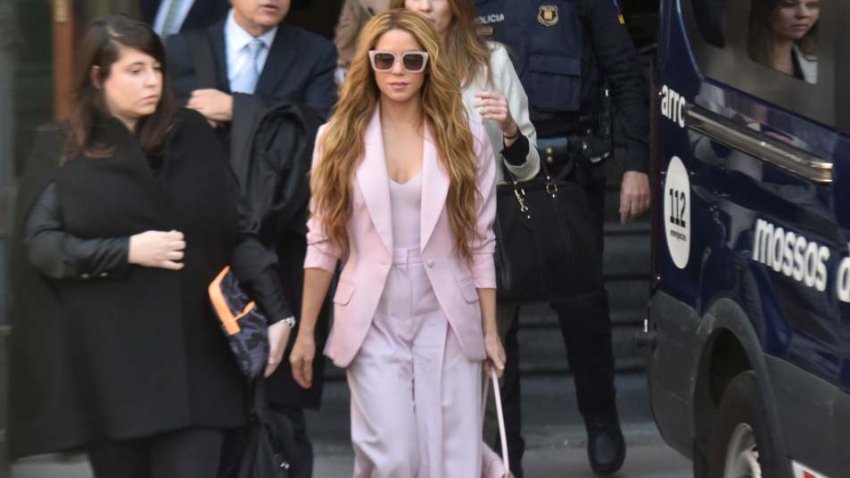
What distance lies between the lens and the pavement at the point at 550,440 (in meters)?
7.71

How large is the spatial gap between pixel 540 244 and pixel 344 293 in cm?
92

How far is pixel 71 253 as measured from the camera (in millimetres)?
5160

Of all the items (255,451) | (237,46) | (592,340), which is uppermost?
(237,46)

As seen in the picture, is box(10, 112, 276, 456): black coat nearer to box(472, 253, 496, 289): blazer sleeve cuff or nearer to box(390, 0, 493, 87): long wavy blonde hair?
box(472, 253, 496, 289): blazer sleeve cuff

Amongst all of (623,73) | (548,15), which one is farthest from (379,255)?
(623,73)

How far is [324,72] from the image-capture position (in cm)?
632

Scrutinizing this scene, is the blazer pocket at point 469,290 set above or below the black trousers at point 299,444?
above

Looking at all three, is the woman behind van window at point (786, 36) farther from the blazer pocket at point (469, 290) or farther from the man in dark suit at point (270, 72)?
the man in dark suit at point (270, 72)

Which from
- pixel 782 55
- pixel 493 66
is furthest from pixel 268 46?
pixel 782 55

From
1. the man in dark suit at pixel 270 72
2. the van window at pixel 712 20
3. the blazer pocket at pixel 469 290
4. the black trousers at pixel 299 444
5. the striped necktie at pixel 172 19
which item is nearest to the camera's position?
the blazer pocket at pixel 469 290

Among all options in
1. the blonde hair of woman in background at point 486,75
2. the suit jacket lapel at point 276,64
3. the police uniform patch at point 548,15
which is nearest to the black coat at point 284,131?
the suit jacket lapel at point 276,64

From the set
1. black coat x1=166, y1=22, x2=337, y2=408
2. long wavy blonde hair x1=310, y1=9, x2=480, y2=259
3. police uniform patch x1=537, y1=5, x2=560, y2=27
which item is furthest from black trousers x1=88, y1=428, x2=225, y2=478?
police uniform patch x1=537, y1=5, x2=560, y2=27

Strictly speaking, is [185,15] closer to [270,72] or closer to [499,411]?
[270,72]

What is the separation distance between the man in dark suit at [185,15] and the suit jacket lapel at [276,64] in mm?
597
